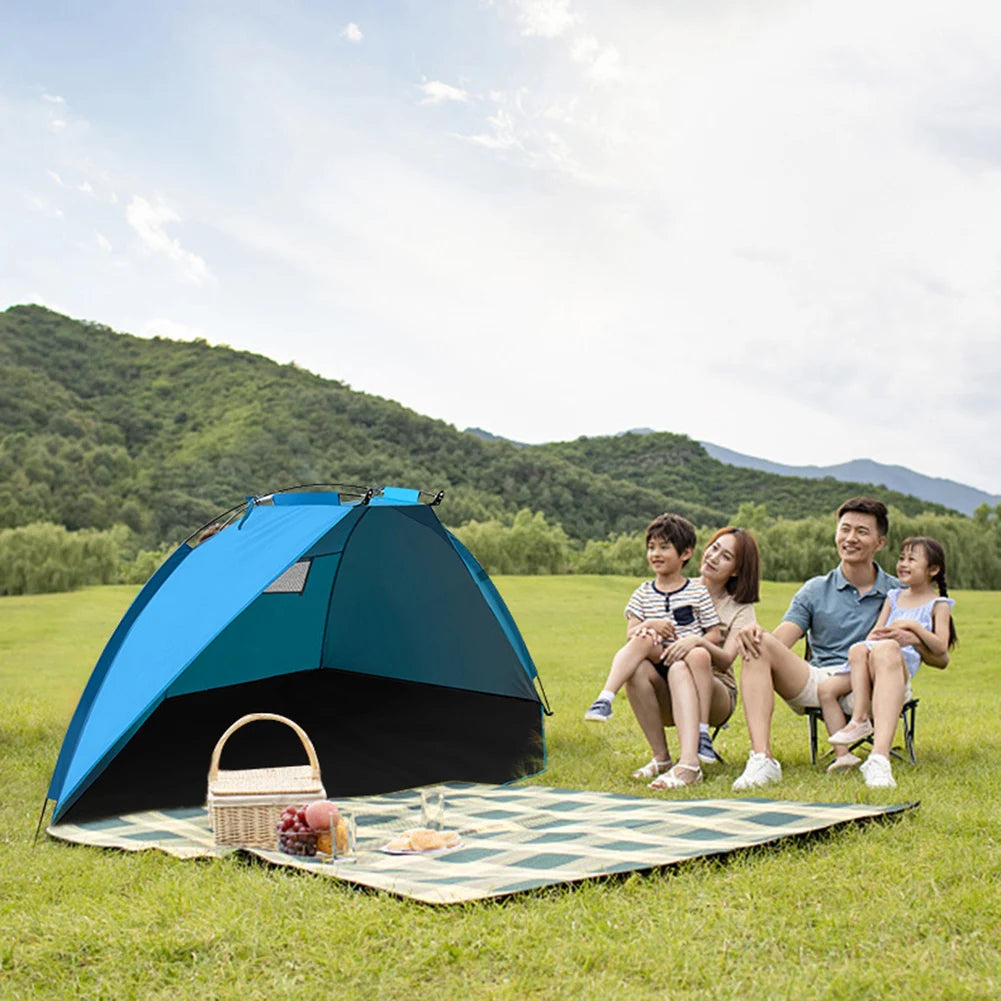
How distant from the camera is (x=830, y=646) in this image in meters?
4.29

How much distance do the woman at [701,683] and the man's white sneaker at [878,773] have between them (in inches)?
22.3

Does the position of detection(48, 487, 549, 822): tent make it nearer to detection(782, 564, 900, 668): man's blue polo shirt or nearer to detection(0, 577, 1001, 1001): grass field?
detection(0, 577, 1001, 1001): grass field

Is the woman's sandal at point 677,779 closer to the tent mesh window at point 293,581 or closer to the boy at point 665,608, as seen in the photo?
the boy at point 665,608

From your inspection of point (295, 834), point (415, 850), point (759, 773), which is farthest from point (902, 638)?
point (295, 834)

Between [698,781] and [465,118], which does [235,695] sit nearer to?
[698,781]

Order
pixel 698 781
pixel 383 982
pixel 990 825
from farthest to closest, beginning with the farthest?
1. pixel 698 781
2. pixel 990 825
3. pixel 383 982

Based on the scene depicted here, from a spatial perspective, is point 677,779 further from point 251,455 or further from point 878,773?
point 251,455

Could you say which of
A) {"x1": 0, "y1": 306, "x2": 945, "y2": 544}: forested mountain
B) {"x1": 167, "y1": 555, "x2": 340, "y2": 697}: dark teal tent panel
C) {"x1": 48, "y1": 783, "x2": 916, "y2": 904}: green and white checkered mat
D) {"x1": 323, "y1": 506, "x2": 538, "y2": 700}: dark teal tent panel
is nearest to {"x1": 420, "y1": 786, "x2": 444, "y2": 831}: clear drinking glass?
{"x1": 48, "y1": 783, "x2": 916, "y2": 904}: green and white checkered mat

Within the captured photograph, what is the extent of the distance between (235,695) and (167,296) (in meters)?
14.4

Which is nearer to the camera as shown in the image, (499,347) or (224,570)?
(224,570)

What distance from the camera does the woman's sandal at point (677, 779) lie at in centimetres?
390

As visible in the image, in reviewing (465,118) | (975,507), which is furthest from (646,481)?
(465,118)

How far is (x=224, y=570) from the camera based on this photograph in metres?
4.05

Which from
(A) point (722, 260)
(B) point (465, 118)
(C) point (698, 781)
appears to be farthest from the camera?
(A) point (722, 260)
